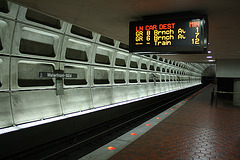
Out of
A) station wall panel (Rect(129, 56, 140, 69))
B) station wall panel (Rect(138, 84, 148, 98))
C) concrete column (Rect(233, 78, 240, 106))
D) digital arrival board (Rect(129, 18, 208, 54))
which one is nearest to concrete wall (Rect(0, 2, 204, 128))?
station wall panel (Rect(129, 56, 140, 69))

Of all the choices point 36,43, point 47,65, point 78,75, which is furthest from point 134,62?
point 36,43

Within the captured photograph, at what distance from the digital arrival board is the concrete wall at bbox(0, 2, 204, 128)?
325cm

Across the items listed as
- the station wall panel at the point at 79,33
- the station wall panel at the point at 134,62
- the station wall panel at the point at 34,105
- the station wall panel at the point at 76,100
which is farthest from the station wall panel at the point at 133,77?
the station wall panel at the point at 34,105

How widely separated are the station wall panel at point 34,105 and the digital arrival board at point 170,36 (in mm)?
3741

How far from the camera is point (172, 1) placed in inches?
160

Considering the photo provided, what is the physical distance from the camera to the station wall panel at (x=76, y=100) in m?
7.89

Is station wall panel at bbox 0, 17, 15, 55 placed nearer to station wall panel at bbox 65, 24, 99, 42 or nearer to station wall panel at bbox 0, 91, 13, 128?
station wall panel at bbox 0, 91, 13, 128

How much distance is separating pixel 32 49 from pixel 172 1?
4741mm

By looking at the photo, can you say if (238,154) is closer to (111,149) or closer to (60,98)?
(111,149)

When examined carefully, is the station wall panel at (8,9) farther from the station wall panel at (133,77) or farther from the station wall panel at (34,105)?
the station wall panel at (133,77)

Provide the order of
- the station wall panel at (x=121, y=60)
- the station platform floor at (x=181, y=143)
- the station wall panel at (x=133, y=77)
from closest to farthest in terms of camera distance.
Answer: the station platform floor at (x=181, y=143), the station wall panel at (x=121, y=60), the station wall panel at (x=133, y=77)

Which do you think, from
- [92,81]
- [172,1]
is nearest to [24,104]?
[92,81]

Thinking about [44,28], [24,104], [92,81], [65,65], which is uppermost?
[44,28]

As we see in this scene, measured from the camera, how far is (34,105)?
260 inches
